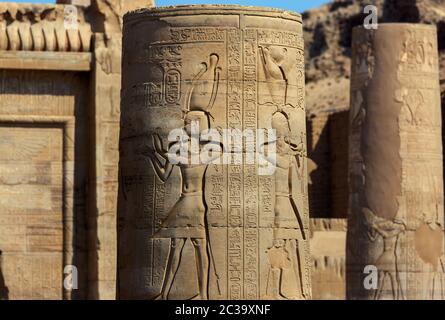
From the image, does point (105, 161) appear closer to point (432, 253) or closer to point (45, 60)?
point (45, 60)

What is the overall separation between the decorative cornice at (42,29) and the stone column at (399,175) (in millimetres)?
5336

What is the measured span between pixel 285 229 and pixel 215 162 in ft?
2.92

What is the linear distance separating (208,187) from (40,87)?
7.56m

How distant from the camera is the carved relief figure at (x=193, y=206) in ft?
52.7

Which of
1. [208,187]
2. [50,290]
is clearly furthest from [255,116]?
[50,290]

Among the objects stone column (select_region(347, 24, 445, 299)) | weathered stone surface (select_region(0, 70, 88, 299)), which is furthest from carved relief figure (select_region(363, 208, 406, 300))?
weathered stone surface (select_region(0, 70, 88, 299))

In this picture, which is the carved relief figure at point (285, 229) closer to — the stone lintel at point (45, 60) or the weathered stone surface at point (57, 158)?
the weathered stone surface at point (57, 158)

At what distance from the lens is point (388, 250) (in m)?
27.2

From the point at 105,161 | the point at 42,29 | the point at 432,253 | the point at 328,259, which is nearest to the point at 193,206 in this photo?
the point at 105,161

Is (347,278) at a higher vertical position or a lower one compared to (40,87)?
lower

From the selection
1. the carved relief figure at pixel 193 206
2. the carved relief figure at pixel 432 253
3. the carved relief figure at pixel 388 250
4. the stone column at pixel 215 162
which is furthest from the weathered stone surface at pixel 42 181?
the carved relief figure at pixel 193 206

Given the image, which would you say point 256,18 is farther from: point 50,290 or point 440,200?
point 440,200
